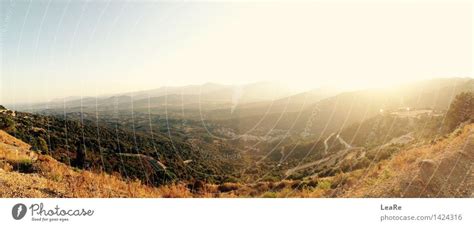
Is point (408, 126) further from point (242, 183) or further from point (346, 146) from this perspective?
point (242, 183)

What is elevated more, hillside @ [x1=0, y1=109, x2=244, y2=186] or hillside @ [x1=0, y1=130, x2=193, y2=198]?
hillside @ [x1=0, y1=130, x2=193, y2=198]

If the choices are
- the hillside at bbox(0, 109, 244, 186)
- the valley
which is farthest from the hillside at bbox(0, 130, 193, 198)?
the hillside at bbox(0, 109, 244, 186)

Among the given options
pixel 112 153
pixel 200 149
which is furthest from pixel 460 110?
pixel 112 153

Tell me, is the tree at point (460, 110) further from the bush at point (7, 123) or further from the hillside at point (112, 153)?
→ the bush at point (7, 123)
